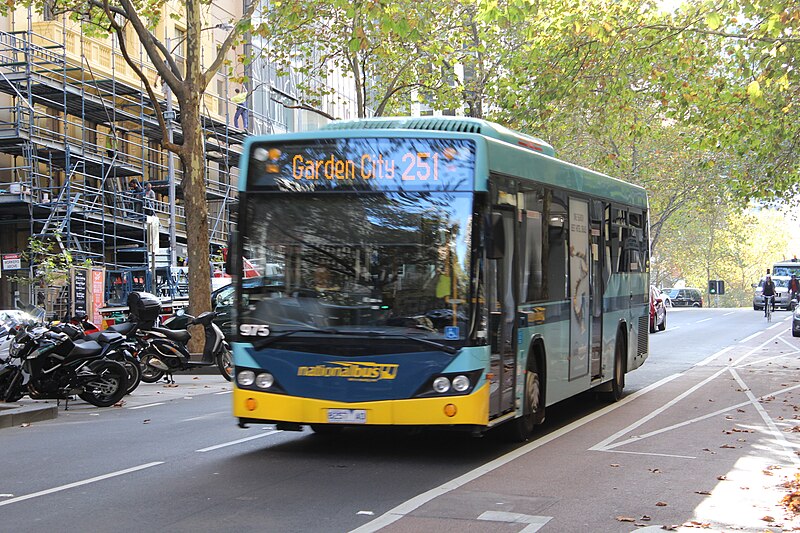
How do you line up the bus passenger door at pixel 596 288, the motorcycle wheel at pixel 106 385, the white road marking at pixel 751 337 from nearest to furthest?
the bus passenger door at pixel 596 288
the motorcycle wheel at pixel 106 385
the white road marking at pixel 751 337

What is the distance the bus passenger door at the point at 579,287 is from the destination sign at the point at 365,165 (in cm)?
337

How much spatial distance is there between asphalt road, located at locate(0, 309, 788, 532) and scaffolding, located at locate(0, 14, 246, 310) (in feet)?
53.0

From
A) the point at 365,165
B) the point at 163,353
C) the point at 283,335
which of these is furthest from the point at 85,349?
the point at 365,165

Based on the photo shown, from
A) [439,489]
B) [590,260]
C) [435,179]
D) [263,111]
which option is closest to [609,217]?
[590,260]

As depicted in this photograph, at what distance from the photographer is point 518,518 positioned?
7910mm

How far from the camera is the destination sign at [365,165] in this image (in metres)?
10.3

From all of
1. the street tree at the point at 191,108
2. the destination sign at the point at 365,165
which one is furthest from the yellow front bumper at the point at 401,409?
the street tree at the point at 191,108

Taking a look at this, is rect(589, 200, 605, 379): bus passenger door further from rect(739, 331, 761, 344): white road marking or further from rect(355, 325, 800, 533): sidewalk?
rect(739, 331, 761, 344): white road marking

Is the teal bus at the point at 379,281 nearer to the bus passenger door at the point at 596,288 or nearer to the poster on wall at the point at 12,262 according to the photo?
the bus passenger door at the point at 596,288

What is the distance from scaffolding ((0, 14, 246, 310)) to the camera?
1265 inches

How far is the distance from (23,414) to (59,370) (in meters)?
1.58

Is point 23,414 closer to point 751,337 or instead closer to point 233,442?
point 233,442

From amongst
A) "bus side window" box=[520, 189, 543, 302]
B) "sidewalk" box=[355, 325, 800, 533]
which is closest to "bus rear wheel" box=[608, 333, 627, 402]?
"sidewalk" box=[355, 325, 800, 533]

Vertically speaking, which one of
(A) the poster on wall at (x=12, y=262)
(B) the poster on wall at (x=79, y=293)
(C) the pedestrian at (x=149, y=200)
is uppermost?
(C) the pedestrian at (x=149, y=200)
